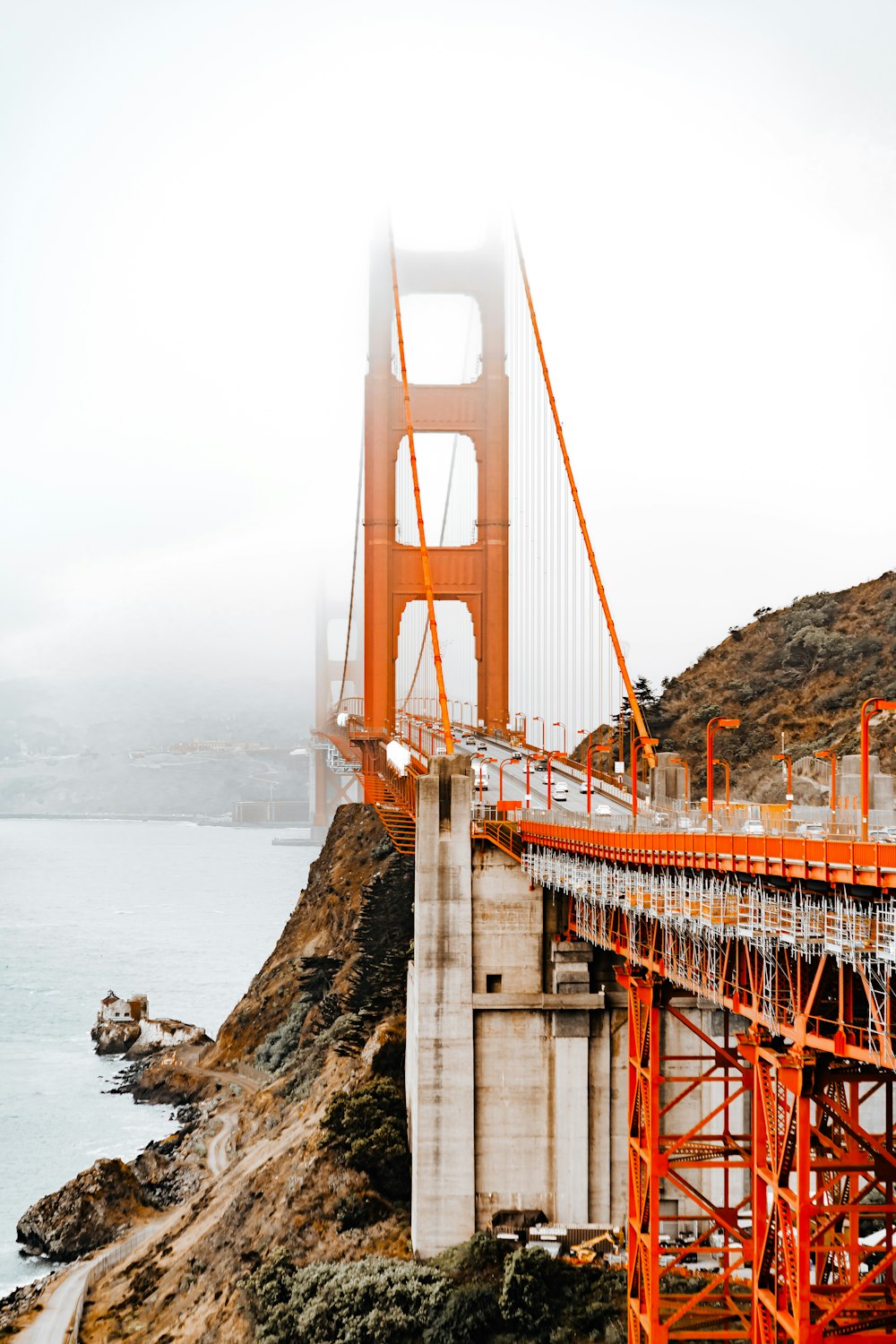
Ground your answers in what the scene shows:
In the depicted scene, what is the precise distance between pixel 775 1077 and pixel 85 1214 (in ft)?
Result: 88.3

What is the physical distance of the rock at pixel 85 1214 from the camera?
3584cm

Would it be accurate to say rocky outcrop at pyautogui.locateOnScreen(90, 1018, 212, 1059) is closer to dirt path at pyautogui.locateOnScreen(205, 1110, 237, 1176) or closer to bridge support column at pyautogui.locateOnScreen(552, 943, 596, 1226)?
dirt path at pyautogui.locateOnScreen(205, 1110, 237, 1176)

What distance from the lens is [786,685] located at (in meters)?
54.7

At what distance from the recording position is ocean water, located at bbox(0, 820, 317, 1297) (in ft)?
164

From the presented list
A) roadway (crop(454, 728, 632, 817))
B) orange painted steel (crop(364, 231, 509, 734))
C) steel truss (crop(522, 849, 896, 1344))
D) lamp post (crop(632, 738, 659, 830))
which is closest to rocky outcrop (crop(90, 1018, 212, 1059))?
roadway (crop(454, 728, 632, 817))

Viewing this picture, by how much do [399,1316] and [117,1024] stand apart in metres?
44.9

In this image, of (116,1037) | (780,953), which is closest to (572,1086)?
(780,953)

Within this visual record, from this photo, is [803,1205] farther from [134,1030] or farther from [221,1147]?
[134,1030]

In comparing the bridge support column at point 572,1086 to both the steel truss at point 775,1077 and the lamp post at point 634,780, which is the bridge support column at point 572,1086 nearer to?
the lamp post at point 634,780

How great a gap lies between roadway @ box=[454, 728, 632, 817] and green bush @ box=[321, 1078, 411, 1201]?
6196 millimetres

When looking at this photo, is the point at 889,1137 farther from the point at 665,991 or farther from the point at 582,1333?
the point at 582,1333

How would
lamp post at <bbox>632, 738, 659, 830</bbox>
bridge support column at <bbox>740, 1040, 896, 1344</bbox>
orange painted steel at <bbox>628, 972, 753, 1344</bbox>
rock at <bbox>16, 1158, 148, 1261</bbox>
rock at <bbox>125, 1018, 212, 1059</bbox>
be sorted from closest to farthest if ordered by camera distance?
bridge support column at <bbox>740, 1040, 896, 1344</bbox> < orange painted steel at <bbox>628, 972, 753, 1344</bbox> < lamp post at <bbox>632, 738, 659, 830</bbox> < rock at <bbox>16, 1158, 148, 1261</bbox> < rock at <bbox>125, 1018, 212, 1059</bbox>

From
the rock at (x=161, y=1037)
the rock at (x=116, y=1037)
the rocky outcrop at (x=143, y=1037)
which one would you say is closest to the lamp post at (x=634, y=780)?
the rock at (x=161, y=1037)

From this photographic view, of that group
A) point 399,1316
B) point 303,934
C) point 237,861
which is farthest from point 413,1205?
point 237,861
